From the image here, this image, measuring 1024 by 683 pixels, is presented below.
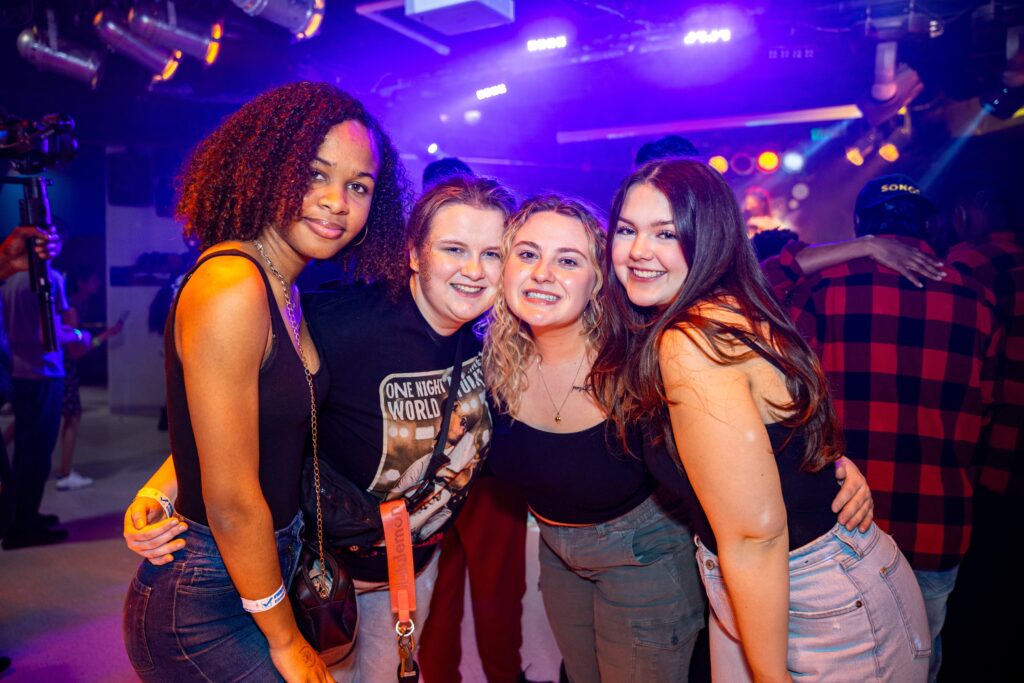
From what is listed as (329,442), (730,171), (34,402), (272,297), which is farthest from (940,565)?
(730,171)

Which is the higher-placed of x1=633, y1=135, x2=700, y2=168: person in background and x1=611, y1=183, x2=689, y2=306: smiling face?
x1=633, y1=135, x2=700, y2=168: person in background

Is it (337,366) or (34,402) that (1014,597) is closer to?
(337,366)

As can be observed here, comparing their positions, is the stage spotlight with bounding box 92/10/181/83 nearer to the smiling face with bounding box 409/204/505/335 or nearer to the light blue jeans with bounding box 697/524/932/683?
the smiling face with bounding box 409/204/505/335

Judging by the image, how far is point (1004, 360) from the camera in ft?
8.86

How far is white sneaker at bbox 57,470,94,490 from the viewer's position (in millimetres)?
5551

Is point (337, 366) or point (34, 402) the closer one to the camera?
point (337, 366)

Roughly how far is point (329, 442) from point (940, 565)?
2284 mm

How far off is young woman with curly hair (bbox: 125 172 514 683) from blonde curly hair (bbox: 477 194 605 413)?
0.04 metres

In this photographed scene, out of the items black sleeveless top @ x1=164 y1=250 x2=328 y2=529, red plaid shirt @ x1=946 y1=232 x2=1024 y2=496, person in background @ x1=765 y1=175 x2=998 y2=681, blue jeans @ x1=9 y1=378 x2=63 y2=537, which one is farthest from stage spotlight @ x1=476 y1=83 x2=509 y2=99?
black sleeveless top @ x1=164 y1=250 x2=328 y2=529

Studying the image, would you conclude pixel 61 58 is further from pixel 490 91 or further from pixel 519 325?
pixel 519 325

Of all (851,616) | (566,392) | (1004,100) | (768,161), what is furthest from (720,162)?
(851,616)

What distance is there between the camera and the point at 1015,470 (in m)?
2.78

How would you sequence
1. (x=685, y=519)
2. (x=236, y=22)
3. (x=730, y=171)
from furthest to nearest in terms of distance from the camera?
(x=730, y=171)
(x=236, y=22)
(x=685, y=519)

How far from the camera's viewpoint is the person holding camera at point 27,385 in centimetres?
369
